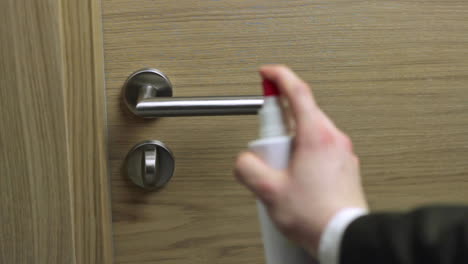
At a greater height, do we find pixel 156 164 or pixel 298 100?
pixel 298 100

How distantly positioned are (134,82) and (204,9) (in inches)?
3.5

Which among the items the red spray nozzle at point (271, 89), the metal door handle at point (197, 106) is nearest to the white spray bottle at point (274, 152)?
the red spray nozzle at point (271, 89)

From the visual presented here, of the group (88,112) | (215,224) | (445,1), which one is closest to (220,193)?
(215,224)

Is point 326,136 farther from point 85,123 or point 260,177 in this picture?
point 85,123

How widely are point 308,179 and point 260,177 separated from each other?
0.03 meters

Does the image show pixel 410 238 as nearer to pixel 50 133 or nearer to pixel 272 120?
pixel 272 120

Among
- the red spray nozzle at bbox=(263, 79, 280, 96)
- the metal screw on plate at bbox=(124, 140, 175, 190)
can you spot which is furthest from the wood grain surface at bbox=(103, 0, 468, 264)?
the red spray nozzle at bbox=(263, 79, 280, 96)

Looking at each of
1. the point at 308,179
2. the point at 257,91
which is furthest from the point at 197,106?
the point at 308,179

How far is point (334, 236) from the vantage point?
31 cm

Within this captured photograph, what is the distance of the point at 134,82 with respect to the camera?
507 mm

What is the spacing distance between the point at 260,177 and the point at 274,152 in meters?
0.02

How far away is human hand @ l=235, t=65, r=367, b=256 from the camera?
1.04 feet

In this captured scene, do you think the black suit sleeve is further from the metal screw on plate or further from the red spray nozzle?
the metal screw on plate

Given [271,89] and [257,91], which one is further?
[257,91]
